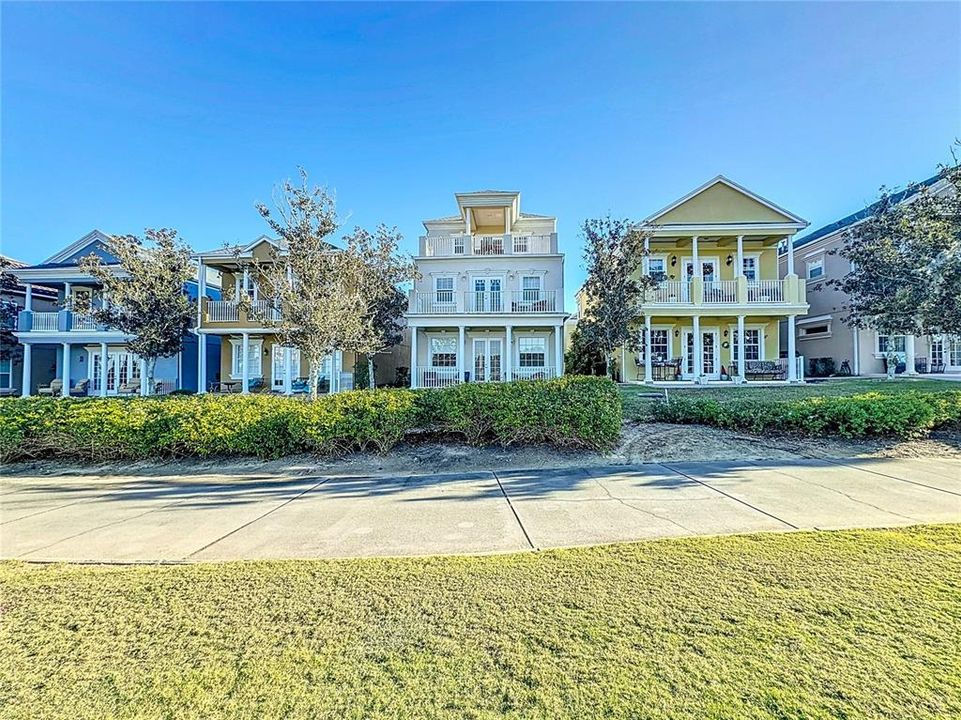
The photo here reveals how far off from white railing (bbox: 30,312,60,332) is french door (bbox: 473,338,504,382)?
1999cm

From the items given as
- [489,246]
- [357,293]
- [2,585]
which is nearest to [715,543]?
[2,585]

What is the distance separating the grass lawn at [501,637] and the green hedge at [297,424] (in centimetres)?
467

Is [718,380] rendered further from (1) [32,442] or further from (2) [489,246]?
(1) [32,442]

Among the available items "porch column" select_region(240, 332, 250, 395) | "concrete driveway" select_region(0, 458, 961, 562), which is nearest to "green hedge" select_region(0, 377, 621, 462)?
"concrete driveway" select_region(0, 458, 961, 562)

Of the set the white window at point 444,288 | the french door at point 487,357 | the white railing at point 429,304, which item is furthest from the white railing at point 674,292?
the white window at point 444,288

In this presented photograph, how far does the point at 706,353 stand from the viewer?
21.8 metres

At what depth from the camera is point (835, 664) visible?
2359 mm

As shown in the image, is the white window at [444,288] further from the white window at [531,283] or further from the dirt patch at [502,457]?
the dirt patch at [502,457]

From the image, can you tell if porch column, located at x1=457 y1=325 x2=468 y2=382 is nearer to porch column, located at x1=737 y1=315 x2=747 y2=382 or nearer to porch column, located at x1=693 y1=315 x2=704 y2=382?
porch column, located at x1=693 y1=315 x2=704 y2=382

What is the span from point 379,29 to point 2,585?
12618mm

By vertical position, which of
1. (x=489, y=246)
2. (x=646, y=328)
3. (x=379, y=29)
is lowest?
(x=646, y=328)

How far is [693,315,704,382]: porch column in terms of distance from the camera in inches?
771

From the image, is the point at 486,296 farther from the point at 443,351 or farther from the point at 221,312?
the point at 221,312

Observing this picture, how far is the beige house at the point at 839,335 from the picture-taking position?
20.6 meters
